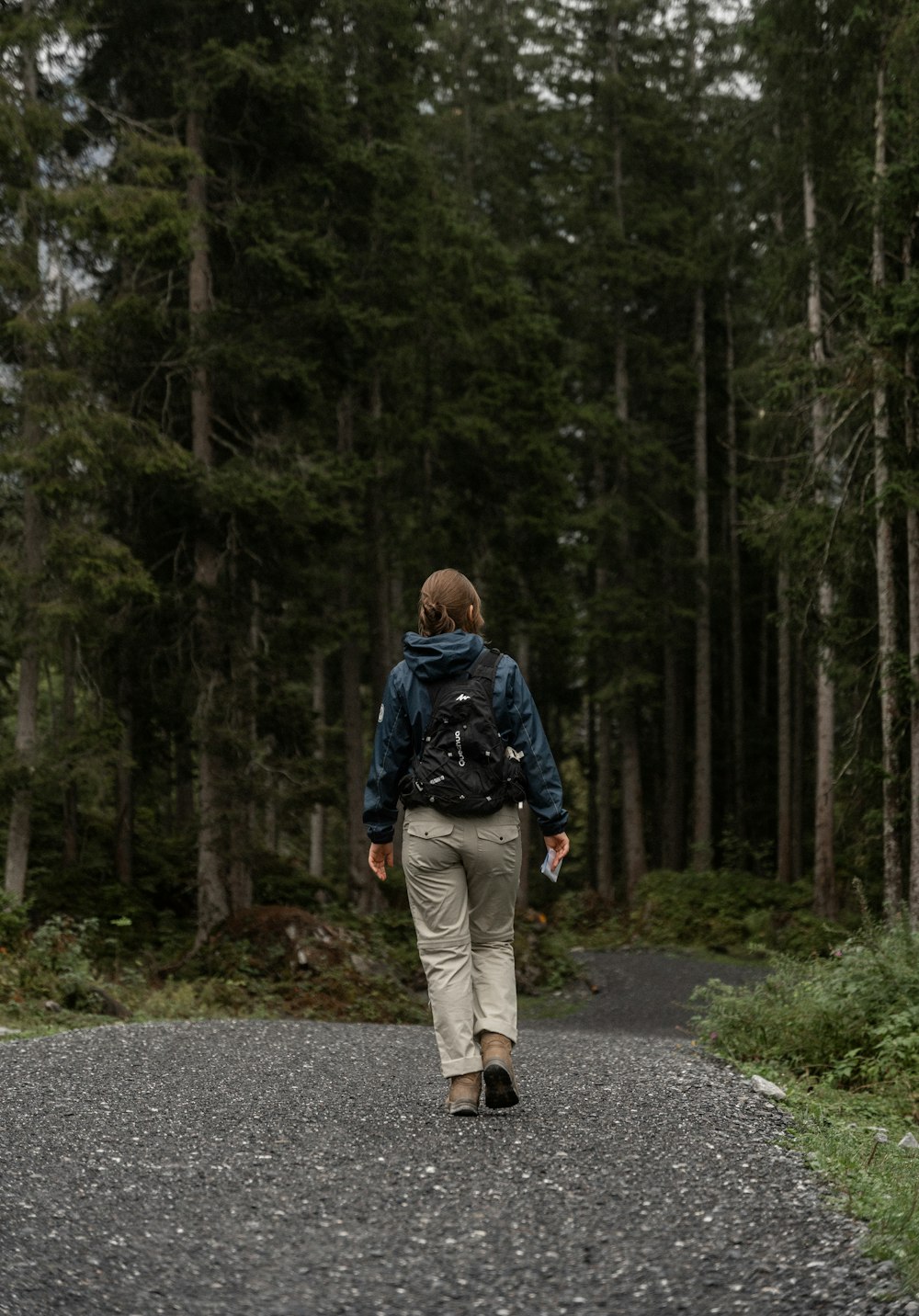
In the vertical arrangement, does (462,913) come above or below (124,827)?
above

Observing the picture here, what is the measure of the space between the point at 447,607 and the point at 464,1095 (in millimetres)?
1929

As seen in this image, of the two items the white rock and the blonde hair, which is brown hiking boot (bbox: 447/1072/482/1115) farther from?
the blonde hair

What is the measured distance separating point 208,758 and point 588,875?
75.7 ft

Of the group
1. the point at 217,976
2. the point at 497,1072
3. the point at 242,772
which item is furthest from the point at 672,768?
the point at 497,1072

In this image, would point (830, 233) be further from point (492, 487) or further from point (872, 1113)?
point (872, 1113)

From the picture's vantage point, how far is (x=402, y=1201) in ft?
12.9

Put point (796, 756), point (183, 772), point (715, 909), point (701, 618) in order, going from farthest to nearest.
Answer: point (701, 618) → point (796, 756) → point (715, 909) → point (183, 772)

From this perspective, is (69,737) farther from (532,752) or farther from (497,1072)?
(497,1072)

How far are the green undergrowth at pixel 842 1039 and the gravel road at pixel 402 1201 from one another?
0.37m

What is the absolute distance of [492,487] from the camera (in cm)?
2453

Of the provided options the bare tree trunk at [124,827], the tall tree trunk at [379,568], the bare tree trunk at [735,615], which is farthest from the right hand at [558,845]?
the bare tree trunk at [735,615]

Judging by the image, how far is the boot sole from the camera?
16.5 ft

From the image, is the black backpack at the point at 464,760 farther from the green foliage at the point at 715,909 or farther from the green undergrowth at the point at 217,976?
the green foliage at the point at 715,909

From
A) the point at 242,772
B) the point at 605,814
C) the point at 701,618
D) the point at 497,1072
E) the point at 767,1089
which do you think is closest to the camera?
the point at 497,1072
